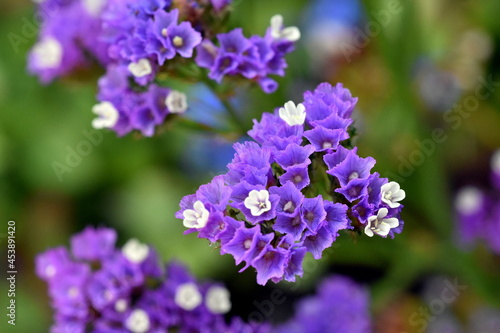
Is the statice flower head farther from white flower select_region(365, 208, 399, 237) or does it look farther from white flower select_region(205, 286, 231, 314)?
white flower select_region(365, 208, 399, 237)

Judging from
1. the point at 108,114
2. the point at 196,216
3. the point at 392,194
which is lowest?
the point at 108,114

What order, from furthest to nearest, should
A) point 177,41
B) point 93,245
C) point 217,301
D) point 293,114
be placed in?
point 93,245
point 217,301
point 177,41
point 293,114

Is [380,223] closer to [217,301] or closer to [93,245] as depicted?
[217,301]

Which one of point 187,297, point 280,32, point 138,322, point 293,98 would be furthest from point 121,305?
point 293,98

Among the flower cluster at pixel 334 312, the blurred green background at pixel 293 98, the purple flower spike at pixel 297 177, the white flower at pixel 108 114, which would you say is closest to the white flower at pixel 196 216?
Result: the purple flower spike at pixel 297 177

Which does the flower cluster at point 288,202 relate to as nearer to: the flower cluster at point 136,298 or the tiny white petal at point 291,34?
the tiny white petal at point 291,34

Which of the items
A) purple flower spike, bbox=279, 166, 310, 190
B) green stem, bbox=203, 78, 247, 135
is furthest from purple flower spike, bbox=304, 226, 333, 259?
green stem, bbox=203, 78, 247, 135

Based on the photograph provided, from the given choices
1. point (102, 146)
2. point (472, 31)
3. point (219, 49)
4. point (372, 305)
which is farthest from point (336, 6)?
point (219, 49)
